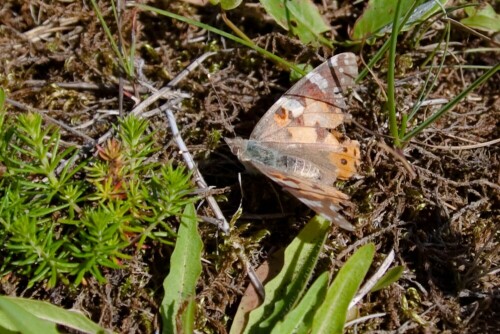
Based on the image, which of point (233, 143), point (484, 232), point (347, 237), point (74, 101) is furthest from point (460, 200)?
point (74, 101)

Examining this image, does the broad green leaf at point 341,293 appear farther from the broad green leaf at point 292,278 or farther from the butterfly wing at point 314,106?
the butterfly wing at point 314,106

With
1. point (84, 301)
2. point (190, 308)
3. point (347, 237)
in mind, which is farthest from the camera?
point (347, 237)

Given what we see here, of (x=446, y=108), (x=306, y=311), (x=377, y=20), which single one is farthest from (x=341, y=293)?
(x=377, y=20)

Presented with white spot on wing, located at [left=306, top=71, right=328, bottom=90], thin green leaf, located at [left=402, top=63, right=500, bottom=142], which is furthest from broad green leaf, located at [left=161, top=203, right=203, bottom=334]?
thin green leaf, located at [left=402, top=63, right=500, bottom=142]

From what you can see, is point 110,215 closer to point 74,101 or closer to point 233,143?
point 233,143

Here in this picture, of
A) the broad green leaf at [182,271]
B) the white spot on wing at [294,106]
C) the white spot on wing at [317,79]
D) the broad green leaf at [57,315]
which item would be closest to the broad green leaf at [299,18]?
the white spot on wing at [317,79]

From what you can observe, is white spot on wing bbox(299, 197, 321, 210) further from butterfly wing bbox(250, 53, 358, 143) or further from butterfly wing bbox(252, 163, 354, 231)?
butterfly wing bbox(250, 53, 358, 143)
